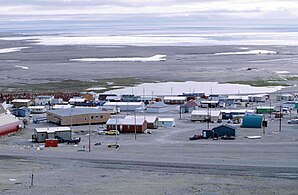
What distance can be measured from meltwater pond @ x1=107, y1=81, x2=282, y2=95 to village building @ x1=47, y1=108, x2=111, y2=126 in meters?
10.8

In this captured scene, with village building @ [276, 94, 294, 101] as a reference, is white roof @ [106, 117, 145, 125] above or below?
below

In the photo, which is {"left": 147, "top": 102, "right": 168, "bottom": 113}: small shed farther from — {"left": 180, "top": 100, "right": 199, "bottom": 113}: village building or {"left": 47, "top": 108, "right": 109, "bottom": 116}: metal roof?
{"left": 47, "top": 108, "right": 109, "bottom": 116}: metal roof

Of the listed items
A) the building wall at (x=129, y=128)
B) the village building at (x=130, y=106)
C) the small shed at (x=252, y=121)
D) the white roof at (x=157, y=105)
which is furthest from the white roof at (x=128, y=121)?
the white roof at (x=157, y=105)

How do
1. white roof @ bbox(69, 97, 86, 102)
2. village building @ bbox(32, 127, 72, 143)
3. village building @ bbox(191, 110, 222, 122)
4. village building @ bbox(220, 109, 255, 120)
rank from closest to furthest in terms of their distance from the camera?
village building @ bbox(32, 127, 72, 143), village building @ bbox(191, 110, 222, 122), village building @ bbox(220, 109, 255, 120), white roof @ bbox(69, 97, 86, 102)

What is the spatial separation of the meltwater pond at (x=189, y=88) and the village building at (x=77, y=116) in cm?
1083

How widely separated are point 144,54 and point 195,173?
55557mm

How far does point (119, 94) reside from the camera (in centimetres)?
3844

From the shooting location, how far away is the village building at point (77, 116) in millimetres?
27469

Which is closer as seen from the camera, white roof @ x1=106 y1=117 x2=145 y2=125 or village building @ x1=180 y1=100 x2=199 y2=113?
white roof @ x1=106 y1=117 x2=145 y2=125

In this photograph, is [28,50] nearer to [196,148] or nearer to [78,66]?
[78,66]

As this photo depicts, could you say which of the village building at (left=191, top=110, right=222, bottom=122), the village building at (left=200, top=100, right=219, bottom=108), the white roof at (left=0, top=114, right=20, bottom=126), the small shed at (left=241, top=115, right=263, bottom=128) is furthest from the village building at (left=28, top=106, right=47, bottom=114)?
the small shed at (left=241, top=115, right=263, bottom=128)

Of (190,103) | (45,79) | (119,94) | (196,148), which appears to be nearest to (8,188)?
(196,148)

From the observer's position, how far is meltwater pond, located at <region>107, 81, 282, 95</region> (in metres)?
40.2

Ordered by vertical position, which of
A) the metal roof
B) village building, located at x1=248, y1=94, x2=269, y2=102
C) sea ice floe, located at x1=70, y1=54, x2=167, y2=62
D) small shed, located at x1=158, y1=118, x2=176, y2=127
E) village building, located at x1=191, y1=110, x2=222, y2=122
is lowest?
small shed, located at x1=158, y1=118, x2=176, y2=127
